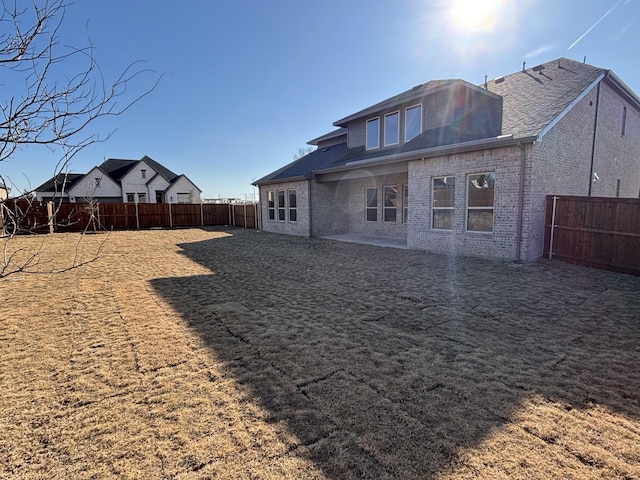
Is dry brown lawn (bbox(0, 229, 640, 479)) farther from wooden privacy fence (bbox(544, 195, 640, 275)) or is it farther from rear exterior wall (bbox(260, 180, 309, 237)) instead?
rear exterior wall (bbox(260, 180, 309, 237))

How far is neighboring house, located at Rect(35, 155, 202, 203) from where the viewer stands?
114 feet

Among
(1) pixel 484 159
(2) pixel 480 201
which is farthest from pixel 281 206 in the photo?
(1) pixel 484 159

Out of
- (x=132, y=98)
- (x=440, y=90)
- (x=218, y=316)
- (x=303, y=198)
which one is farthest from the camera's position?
(x=303, y=198)

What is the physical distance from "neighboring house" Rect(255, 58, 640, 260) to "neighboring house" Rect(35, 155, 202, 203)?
28104 millimetres

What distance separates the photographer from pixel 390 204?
14.3 m

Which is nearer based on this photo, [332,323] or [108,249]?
[332,323]

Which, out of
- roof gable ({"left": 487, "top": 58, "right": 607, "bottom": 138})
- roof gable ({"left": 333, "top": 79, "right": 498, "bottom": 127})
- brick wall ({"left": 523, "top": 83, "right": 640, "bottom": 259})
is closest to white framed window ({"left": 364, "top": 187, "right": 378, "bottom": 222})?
roof gable ({"left": 333, "top": 79, "right": 498, "bottom": 127})

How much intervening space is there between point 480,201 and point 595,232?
2614 mm

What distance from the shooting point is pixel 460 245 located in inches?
381

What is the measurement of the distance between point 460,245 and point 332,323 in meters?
6.51

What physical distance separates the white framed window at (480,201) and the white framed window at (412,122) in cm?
370

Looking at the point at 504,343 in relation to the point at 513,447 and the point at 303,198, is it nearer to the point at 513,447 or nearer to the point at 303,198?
the point at 513,447

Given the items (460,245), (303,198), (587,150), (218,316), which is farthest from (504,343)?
(303,198)

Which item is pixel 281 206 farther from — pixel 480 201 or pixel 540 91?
pixel 540 91
